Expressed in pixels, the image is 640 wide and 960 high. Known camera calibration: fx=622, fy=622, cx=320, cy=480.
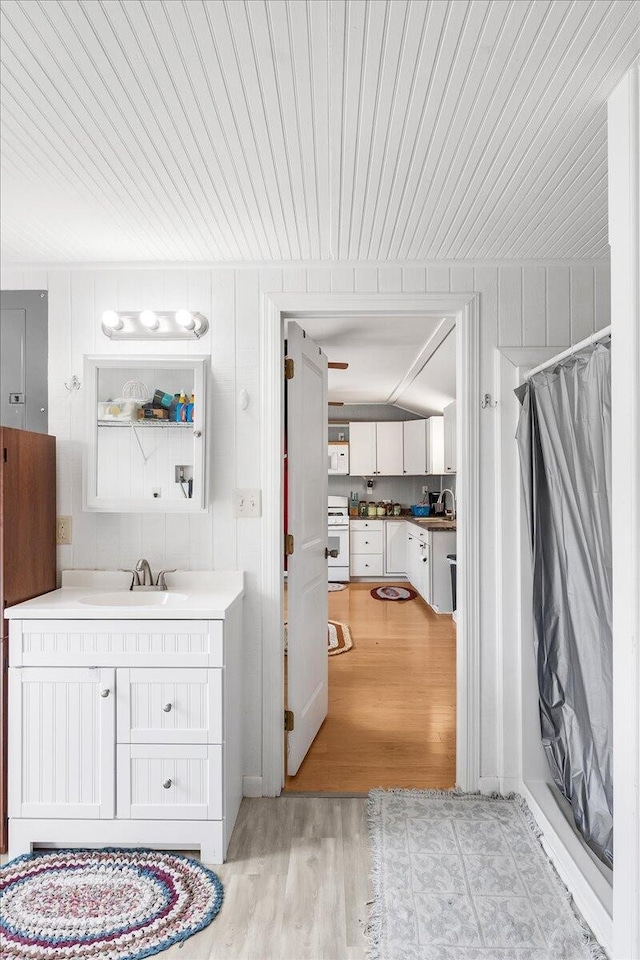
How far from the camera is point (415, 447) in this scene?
8148 mm

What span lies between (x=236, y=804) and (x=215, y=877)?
1.35ft

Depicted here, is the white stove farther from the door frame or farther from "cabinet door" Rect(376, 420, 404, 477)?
the door frame

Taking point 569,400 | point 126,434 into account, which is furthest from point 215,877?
point 569,400

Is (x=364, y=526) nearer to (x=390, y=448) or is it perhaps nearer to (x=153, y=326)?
(x=390, y=448)

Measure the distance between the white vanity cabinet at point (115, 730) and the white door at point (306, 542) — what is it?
68 centimetres

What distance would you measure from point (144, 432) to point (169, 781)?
1.41 meters

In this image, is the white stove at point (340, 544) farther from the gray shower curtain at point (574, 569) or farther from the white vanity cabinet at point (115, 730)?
the white vanity cabinet at point (115, 730)

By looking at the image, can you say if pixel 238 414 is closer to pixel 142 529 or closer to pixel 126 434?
pixel 126 434

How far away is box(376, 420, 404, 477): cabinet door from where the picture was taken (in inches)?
326

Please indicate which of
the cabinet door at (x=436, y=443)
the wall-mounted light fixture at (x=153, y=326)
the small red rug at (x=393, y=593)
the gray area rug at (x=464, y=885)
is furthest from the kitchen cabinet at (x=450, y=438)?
the gray area rug at (x=464, y=885)

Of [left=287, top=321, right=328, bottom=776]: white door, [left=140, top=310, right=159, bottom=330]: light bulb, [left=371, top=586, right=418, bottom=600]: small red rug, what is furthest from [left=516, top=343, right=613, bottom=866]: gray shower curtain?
[left=371, top=586, right=418, bottom=600]: small red rug

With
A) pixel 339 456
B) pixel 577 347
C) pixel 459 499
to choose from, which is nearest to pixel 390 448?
pixel 339 456

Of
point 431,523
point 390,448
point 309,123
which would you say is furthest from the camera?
point 390,448

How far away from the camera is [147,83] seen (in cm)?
153
